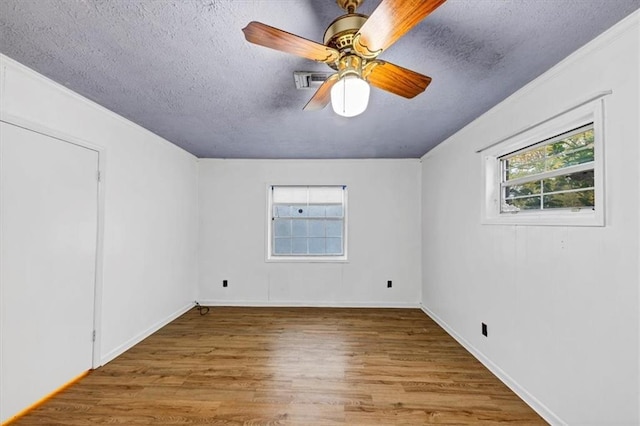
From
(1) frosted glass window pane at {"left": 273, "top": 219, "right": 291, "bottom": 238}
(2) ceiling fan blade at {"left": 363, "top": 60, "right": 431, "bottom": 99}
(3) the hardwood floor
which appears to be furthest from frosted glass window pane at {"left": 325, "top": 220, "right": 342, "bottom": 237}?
(2) ceiling fan blade at {"left": 363, "top": 60, "right": 431, "bottom": 99}

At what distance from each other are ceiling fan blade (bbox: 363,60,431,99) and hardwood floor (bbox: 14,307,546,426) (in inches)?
80.8

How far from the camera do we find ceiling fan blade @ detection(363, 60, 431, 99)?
52.3 inches

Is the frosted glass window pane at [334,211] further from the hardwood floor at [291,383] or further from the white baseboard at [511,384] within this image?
the white baseboard at [511,384]

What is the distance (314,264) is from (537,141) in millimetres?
3077

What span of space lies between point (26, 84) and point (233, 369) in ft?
8.35

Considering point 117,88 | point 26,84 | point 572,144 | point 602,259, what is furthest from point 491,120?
point 26,84

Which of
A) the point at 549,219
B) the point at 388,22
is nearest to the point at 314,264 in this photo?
Result: the point at 549,219

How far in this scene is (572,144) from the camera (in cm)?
178

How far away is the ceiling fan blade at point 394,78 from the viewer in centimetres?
133

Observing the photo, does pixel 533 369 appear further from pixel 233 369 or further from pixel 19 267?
pixel 19 267

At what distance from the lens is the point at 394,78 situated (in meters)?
1.41

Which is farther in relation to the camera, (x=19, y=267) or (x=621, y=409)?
(x=19, y=267)

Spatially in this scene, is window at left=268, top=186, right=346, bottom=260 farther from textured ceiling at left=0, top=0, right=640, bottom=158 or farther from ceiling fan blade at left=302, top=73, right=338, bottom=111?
ceiling fan blade at left=302, top=73, right=338, bottom=111

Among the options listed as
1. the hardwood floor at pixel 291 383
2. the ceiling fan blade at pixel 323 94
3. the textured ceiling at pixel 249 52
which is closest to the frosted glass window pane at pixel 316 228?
the hardwood floor at pixel 291 383
